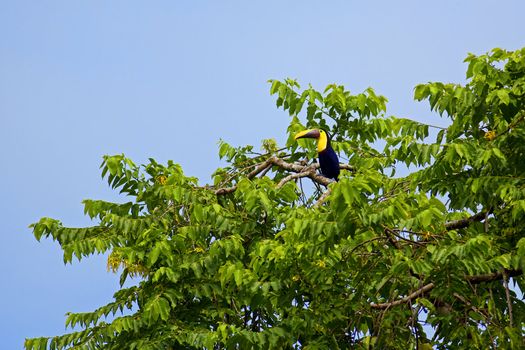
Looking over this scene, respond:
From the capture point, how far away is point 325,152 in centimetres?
1342

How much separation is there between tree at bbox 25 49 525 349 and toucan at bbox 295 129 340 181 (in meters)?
0.55

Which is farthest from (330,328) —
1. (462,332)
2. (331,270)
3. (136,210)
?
(136,210)

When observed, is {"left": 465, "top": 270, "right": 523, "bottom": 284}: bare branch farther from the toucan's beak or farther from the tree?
the toucan's beak

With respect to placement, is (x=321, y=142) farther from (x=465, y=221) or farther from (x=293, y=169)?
(x=465, y=221)

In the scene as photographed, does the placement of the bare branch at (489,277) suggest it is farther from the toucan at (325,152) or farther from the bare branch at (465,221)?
the toucan at (325,152)

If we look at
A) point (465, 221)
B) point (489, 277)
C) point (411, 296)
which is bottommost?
point (411, 296)

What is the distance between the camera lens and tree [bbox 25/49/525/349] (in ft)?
30.4

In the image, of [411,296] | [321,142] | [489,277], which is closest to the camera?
[411,296]

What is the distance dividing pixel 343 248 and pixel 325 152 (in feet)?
10.7

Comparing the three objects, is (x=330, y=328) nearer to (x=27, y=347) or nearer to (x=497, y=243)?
(x=497, y=243)

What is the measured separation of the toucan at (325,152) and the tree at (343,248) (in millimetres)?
547

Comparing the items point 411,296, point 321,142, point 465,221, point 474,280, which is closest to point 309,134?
point 321,142

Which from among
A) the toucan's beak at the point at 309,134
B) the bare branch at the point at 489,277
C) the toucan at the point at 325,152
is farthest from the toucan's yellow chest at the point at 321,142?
the bare branch at the point at 489,277

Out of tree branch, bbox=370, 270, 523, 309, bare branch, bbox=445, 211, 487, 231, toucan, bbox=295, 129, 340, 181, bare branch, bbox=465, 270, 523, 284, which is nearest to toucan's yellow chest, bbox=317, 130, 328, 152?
toucan, bbox=295, 129, 340, 181
